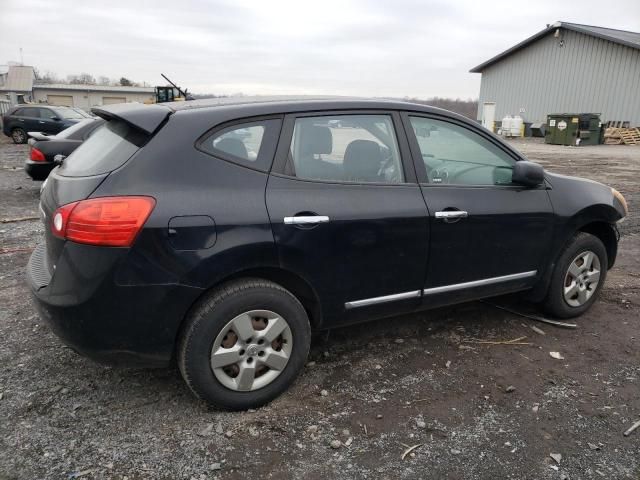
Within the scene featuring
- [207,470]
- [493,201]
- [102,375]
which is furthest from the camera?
[493,201]

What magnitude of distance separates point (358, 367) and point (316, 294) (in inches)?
28.2

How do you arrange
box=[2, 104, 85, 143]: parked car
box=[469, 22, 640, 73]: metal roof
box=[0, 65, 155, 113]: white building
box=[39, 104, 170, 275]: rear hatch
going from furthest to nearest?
box=[0, 65, 155, 113]: white building < box=[469, 22, 640, 73]: metal roof < box=[2, 104, 85, 143]: parked car < box=[39, 104, 170, 275]: rear hatch

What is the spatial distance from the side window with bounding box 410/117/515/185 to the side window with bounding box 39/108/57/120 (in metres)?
21.1

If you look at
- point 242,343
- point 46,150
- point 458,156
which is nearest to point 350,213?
point 242,343

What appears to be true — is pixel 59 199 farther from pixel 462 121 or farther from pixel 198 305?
pixel 462 121

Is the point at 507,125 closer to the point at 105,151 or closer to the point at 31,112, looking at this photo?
the point at 31,112

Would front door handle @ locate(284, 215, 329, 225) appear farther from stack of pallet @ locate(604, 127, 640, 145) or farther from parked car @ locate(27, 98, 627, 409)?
stack of pallet @ locate(604, 127, 640, 145)

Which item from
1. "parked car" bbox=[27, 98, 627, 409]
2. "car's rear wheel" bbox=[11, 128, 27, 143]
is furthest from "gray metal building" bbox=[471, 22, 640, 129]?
"parked car" bbox=[27, 98, 627, 409]

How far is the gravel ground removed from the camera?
2484 millimetres

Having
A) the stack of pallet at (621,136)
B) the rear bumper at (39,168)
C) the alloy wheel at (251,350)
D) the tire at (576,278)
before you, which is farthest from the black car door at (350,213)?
the stack of pallet at (621,136)

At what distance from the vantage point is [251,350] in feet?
9.13

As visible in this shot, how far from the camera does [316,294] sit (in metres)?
2.99

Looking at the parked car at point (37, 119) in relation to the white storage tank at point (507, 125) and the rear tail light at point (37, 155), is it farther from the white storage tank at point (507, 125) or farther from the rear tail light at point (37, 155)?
the white storage tank at point (507, 125)

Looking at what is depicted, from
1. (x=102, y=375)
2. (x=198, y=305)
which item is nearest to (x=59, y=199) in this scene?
(x=198, y=305)
